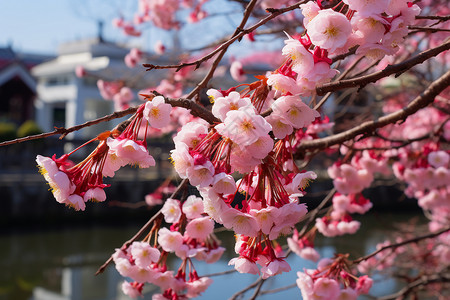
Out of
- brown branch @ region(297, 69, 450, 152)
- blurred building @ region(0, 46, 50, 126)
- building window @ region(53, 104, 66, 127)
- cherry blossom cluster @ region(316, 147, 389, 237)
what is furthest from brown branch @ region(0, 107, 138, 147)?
building window @ region(53, 104, 66, 127)

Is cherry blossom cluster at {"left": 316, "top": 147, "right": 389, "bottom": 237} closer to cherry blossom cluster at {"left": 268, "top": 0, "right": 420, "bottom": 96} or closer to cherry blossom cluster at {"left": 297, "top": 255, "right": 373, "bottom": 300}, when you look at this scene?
cherry blossom cluster at {"left": 297, "top": 255, "right": 373, "bottom": 300}

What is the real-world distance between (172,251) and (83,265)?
665 cm

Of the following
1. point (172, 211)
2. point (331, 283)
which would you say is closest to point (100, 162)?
point (172, 211)

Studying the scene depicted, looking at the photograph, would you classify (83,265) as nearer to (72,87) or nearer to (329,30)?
(329,30)

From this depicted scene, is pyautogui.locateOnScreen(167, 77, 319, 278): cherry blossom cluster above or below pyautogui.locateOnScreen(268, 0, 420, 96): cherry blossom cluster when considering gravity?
below

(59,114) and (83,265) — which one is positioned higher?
(59,114)

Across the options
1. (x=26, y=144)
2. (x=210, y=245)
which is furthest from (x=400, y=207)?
(x=210, y=245)

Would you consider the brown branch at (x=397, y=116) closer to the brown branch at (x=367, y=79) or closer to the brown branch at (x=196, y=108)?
the brown branch at (x=367, y=79)

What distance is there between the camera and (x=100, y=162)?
3.11 feet

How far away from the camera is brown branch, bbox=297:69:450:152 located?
4.57 feet

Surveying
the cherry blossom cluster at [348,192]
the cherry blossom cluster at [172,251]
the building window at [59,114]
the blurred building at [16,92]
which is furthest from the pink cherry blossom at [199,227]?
the building window at [59,114]

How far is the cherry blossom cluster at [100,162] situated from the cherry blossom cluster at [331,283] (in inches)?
31.1

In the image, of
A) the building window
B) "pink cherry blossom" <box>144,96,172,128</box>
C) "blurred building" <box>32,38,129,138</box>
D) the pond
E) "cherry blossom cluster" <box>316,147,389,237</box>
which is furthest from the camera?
the building window

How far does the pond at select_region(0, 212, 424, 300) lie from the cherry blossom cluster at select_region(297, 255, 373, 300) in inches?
149
